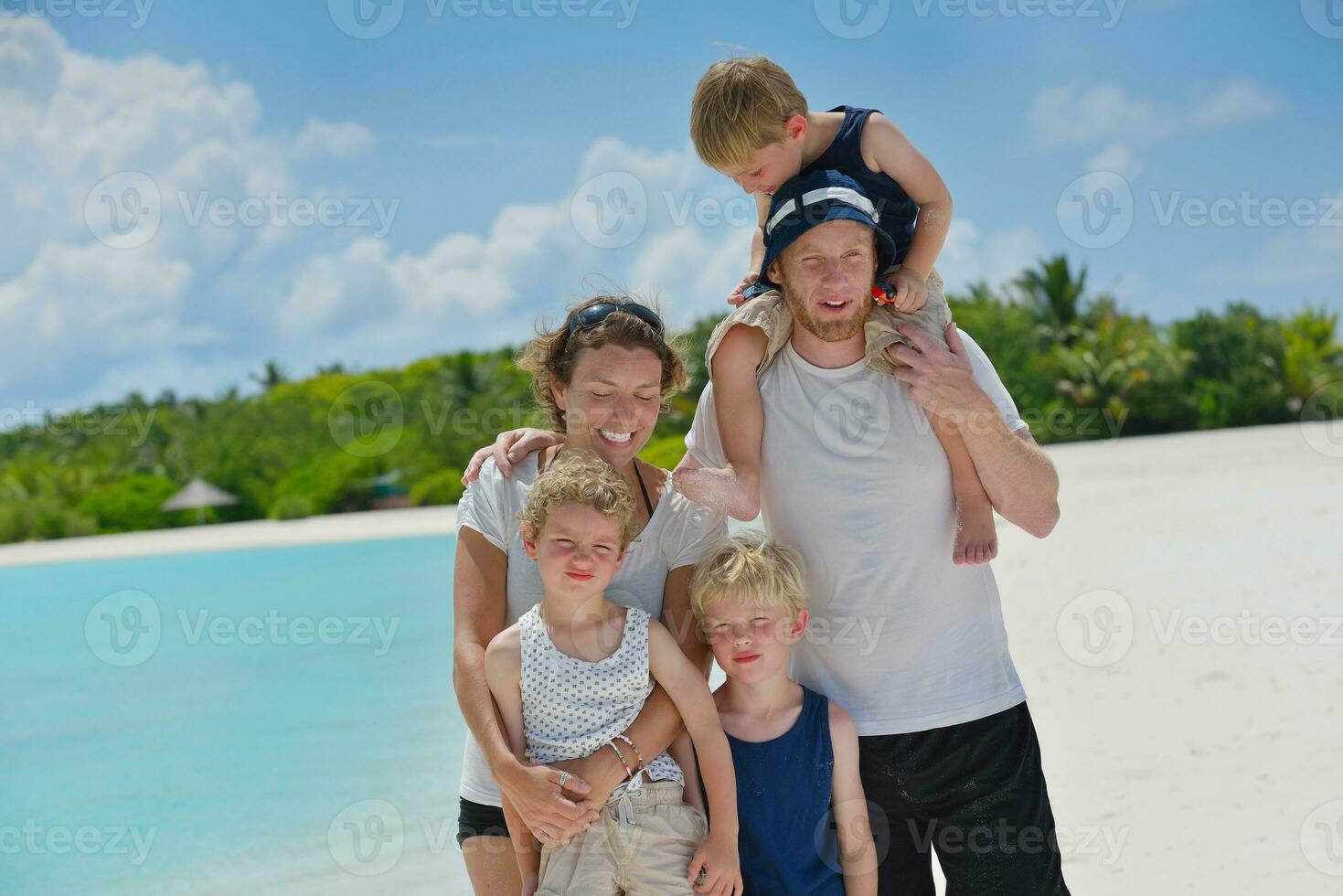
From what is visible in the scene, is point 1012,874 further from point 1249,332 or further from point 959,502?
point 1249,332

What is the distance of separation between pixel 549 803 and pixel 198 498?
110ft

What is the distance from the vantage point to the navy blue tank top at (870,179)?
2.92 metres

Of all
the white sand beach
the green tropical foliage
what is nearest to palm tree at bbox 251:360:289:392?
the green tropical foliage

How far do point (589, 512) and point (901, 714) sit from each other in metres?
0.85

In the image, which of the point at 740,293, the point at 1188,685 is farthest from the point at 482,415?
the point at 740,293

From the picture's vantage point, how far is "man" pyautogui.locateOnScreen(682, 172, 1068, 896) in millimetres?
2547

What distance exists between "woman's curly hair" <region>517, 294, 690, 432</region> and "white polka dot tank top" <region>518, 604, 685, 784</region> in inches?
23.6

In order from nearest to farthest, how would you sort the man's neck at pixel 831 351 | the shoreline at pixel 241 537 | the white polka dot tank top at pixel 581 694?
the white polka dot tank top at pixel 581 694, the man's neck at pixel 831 351, the shoreline at pixel 241 537

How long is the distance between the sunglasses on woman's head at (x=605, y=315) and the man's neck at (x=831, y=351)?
35cm

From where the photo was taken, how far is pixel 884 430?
2.60 metres

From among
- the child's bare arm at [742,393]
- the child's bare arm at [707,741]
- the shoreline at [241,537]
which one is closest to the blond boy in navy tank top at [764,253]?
the child's bare arm at [742,393]

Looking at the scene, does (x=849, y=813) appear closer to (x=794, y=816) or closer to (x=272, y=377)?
(x=794, y=816)

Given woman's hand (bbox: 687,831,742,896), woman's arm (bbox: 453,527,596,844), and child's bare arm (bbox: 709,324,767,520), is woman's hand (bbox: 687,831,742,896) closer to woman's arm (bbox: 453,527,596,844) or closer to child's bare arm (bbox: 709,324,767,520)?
woman's arm (bbox: 453,527,596,844)

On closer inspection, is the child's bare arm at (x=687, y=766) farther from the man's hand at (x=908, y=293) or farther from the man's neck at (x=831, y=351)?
the man's hand at (x=908, y=293)
